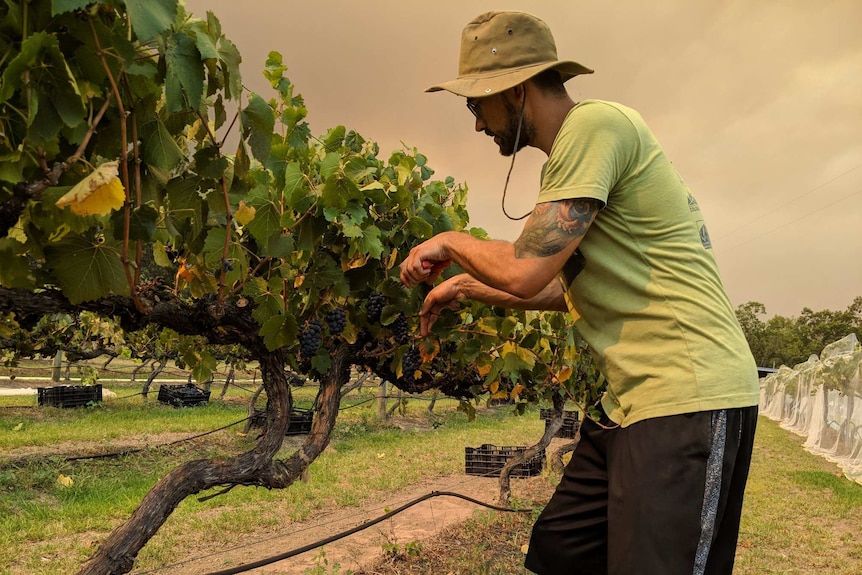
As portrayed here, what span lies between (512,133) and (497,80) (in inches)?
7.2

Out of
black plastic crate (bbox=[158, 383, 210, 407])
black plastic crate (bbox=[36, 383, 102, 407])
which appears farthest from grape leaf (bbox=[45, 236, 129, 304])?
black plastic crate (bbox=[158, 383, 210, 407])

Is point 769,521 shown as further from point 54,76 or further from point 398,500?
point 54,76

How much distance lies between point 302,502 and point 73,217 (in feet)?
24.2

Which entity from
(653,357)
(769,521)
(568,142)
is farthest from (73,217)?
(769,521)

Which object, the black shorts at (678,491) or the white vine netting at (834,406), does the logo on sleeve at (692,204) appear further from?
the white vine netting at (834,406)

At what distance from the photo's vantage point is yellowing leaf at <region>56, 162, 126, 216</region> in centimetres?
98

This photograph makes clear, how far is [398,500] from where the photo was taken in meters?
8.74

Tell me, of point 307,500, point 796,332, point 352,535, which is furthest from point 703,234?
point 796,332

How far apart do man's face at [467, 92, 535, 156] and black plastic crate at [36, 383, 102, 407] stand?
53.2 ft

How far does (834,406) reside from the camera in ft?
53.8

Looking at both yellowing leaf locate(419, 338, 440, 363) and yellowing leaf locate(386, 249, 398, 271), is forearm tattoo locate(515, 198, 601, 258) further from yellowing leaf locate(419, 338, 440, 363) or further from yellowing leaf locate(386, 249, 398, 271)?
yellowing leaf locate(419, 338, 440, 363)

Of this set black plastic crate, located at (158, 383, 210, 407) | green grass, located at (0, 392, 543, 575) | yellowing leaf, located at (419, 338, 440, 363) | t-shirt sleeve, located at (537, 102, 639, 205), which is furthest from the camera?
black plastic crate, located at (158, 383, 210, 407)

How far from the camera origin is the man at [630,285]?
56.9 inches

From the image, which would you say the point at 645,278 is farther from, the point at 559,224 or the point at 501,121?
the point at 501,121
